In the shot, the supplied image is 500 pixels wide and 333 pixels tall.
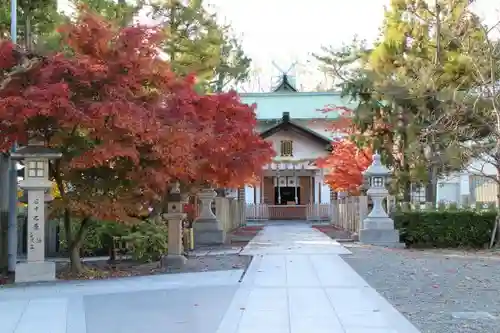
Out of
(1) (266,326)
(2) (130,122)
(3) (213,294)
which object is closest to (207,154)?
(2) (130,122)

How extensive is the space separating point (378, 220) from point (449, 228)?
2.30 m

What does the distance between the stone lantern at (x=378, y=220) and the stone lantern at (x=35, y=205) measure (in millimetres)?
10198

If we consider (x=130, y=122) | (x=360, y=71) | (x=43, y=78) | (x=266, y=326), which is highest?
(x=360, y=71)

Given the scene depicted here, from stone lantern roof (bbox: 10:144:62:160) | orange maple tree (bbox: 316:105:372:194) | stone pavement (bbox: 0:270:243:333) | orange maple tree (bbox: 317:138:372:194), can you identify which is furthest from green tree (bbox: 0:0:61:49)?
orange maple tree (bbox: 317:138:372:194)

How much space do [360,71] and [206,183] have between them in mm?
9600

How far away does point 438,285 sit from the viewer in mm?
10367

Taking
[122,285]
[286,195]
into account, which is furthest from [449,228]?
[286,195]

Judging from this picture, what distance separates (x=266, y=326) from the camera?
Result: 718 cm

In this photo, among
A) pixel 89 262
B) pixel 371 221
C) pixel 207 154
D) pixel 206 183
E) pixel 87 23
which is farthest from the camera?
pixel 371 221

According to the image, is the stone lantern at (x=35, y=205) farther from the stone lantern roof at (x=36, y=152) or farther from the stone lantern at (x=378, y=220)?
the stone lantern at (x=378, y=220)

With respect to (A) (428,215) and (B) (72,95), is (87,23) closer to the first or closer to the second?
(B) (72,95)

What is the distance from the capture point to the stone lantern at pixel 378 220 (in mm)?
18250

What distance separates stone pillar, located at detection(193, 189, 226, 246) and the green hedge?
5991 millimetres

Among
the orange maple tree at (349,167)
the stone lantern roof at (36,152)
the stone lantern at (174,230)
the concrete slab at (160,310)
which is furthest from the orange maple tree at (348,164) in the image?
the concrete slab at (160,310)
